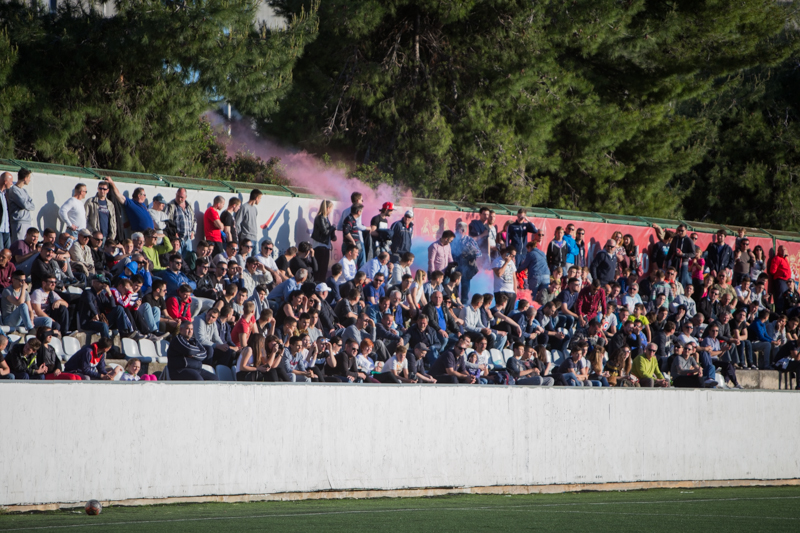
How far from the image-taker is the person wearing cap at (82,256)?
43.0 ft

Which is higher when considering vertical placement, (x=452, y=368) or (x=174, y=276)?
(x=174, y=276)

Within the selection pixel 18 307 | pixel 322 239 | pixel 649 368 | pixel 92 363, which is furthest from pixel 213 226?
pixel 649 368

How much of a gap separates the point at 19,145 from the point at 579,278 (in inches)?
436

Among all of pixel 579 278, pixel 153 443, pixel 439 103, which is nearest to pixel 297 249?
pixel 579 278

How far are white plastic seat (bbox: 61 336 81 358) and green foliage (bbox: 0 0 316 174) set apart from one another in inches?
268

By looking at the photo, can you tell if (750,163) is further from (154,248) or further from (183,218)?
(154,248)

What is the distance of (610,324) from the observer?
17.2 meters

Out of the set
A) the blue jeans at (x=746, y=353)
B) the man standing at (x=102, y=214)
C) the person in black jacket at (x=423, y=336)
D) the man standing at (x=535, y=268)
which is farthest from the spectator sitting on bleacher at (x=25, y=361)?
the blue jeans at (x=746, y=353)

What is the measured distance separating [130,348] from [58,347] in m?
0.96

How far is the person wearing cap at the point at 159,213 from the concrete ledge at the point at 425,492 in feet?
20.4

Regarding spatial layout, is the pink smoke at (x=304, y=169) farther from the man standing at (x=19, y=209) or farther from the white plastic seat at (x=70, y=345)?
the white plastic seat at (x=70, y=345)

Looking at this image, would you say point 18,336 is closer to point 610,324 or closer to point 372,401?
point 372,401

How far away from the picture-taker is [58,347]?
1177 centimetres

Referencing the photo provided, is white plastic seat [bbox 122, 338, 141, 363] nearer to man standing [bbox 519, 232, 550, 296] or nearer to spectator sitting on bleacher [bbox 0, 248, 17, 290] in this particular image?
spectator sitting on bleacher [bbox 0, 248, 17, 290]
